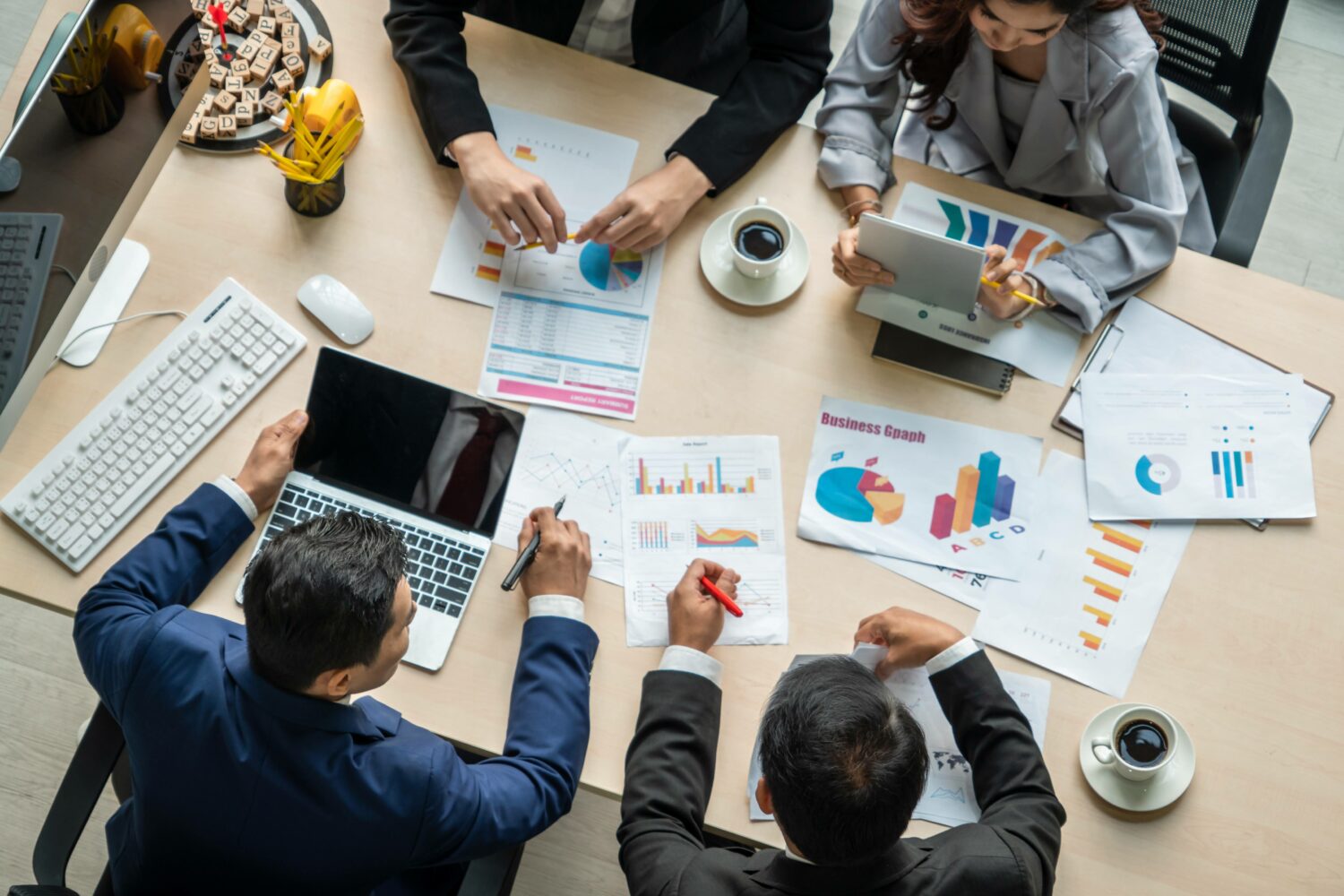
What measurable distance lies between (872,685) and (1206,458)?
1.99 ft

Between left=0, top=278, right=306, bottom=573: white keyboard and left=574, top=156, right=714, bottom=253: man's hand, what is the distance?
0.42 m

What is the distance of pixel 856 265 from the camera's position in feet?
4.50

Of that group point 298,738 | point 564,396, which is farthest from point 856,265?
point 298,738

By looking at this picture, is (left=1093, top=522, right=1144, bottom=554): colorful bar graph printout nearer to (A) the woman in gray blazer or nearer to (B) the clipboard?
(B) the clipboard

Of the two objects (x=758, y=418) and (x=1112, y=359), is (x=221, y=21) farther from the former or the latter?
(x=1112, y=359)

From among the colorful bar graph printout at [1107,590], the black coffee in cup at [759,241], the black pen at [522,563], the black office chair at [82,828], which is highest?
the black coffee in cup at [759,241]

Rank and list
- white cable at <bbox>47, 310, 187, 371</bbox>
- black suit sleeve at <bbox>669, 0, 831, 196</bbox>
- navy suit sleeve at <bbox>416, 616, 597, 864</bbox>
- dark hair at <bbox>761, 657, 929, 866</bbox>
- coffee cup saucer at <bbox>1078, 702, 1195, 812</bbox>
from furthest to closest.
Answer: black suit sleeve at <bbox>669, 0, 831, 196</bbox> < white cable at <bbox>47, 310, 187, 371</bbox> < coffee cup saucer at <bbox>1078, 702, 1195, 812</bbox> < navy suit sleeve at <bbox>416, 616, 597, 864</bbox> < dark hair at <bbox>761, 657, 929, 866</bbox>

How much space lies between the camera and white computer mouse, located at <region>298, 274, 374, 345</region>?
53.6 inches

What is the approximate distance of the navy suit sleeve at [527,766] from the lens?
3.70ft

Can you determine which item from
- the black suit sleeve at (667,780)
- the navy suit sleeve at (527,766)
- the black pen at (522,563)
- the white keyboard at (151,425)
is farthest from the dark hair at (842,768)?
the white keyboard at (151,425)

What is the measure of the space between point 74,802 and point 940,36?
1.42 m

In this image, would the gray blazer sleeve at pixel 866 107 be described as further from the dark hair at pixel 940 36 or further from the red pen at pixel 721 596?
the red pen at pixel 721 596

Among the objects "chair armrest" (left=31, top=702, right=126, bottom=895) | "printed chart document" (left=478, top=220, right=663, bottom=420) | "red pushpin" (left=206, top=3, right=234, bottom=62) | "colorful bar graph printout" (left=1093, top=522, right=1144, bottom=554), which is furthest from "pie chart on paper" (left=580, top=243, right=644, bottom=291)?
"chair armrest" (left=31, top=702, right=126, bottom=895)

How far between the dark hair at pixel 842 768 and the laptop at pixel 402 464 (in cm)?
46
